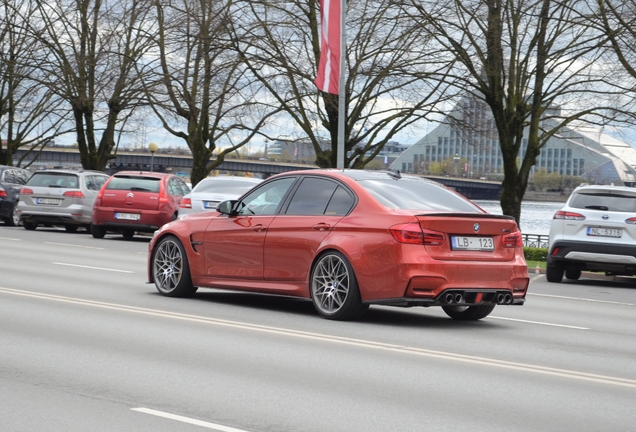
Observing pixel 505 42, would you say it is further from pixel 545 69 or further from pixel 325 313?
pixel 325 313

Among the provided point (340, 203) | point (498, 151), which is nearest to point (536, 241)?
point (340, 203)

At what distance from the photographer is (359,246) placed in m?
10.2

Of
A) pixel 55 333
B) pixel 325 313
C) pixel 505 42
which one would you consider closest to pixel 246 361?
pixel 55 333

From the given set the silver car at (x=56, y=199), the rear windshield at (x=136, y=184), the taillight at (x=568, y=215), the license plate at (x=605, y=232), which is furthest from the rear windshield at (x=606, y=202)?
the silver car at (x=56, y=199)

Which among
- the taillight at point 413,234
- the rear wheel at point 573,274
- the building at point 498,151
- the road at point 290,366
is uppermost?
the building at point 498,151

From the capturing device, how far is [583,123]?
106 ft

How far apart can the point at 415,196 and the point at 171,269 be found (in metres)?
3.21

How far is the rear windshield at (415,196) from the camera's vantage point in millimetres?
10555

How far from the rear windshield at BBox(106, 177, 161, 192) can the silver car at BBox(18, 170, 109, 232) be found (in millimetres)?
1777

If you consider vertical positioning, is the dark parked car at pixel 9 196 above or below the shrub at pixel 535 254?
above

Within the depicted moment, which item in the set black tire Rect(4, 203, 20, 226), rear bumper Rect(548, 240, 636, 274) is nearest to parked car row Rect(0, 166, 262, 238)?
black tire Rect(4, 203, 20, 226)

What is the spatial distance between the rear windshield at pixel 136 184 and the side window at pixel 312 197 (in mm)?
15342

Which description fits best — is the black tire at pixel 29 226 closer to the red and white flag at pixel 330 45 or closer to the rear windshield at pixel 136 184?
the rear windshield at pixel 136 184

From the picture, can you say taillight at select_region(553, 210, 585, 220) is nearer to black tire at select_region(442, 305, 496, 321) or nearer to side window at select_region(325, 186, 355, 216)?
black tire at select_region(442, 305, 496, 321)
